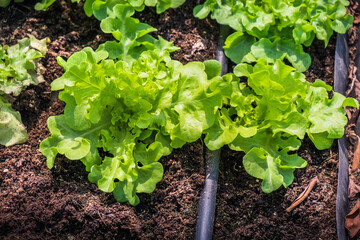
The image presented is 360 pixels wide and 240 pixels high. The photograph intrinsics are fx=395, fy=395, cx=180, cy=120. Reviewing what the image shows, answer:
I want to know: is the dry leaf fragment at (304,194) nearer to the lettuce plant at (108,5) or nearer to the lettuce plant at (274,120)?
the lettuce plant at (274,120)

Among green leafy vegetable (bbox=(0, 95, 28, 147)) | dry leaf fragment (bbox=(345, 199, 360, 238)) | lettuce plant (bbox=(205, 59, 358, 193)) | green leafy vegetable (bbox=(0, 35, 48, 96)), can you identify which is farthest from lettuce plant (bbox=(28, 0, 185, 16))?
dry leaf fragment (bbox=(345, 199, 360, 238))

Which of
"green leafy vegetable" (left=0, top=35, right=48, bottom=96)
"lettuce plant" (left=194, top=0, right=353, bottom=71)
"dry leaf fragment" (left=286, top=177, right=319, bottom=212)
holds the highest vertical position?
"lettuce plant" (left=194, top=0, right=353, bottom=71)

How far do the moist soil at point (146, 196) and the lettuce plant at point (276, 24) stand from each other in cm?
21

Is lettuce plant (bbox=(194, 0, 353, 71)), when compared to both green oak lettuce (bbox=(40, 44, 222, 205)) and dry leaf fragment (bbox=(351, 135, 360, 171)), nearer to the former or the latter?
green oak lettuce (bbox=(40, 44, 222, 205))

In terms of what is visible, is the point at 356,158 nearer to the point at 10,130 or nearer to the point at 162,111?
the point at 162,111

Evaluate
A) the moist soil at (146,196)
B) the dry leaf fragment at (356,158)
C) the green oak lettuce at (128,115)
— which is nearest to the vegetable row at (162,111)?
the green oak lettuce at (128,115)

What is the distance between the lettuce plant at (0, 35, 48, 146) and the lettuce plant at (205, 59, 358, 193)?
1.06m

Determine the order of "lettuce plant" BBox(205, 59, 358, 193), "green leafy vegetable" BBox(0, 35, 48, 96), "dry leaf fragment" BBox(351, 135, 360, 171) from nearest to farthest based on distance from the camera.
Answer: "lettuce plant" BBox(205, 59, 358, 193) → "green leafy vegetable" BBox(0, 35, 48, 96) → "dry leaf fragment" BBox(351, 135, 360, 171)

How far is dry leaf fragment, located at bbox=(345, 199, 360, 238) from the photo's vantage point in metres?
2.18

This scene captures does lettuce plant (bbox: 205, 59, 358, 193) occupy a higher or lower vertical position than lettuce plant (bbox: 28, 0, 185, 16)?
lower

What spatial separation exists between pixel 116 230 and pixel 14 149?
74 centimetres

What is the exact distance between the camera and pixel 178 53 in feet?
8.16

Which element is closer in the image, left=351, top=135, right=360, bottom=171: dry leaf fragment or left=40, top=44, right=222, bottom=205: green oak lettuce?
left=40, top=44, right=222, bottom=205: green oak lettuce

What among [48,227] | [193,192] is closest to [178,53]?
[193,192]
